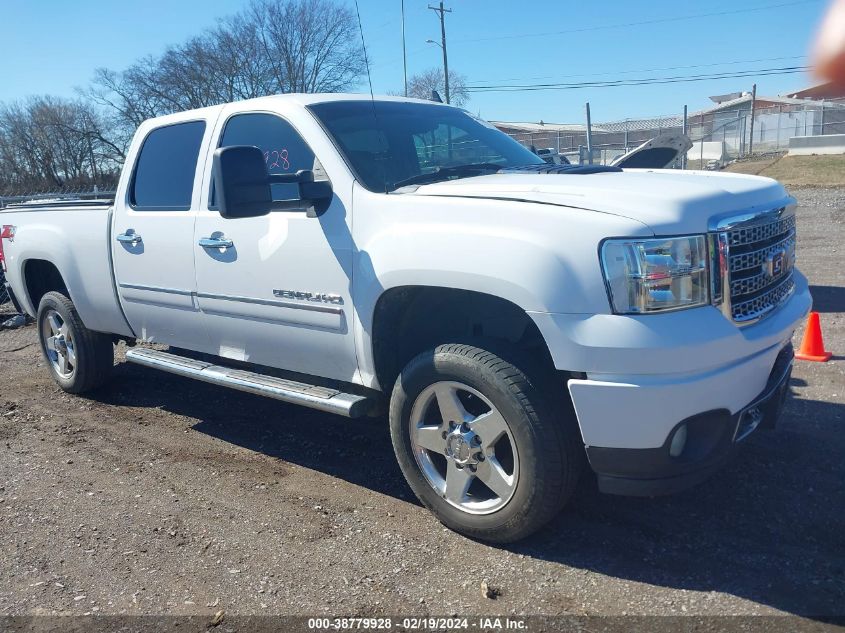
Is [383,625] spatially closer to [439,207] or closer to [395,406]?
[395,406]

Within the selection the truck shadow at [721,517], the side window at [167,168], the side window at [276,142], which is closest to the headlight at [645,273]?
the truck shadow at [721,517]

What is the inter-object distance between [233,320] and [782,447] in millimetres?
3236

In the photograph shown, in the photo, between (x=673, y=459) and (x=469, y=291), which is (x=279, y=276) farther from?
(x=673, y=459)

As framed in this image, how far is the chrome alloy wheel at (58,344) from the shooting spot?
20.3ft

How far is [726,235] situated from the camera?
3.10 m

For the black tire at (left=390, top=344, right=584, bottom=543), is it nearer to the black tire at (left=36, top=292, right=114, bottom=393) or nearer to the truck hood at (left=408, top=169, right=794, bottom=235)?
the truck hood at (left=408, top=169, right=794, bottom=235)

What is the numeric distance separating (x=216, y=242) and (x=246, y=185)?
0.80 m

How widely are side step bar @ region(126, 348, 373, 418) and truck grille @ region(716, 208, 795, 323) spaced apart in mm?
1840

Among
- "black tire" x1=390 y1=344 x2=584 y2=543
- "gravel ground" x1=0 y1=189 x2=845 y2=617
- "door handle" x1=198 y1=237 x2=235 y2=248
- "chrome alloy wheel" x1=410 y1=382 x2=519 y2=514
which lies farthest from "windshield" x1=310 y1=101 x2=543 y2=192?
"gravel ground" x1=0 y1=189 x2=845 y2=617

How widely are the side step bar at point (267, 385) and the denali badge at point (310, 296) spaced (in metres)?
0.50

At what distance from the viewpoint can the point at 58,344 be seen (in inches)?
250

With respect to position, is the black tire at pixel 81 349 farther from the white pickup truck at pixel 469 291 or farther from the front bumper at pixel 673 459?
the front bumper at pixel 673 459

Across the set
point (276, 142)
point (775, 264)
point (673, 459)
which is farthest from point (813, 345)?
point (276, 142)

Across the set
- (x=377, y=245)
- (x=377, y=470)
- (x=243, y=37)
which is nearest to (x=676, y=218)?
(x=377, y=245)
